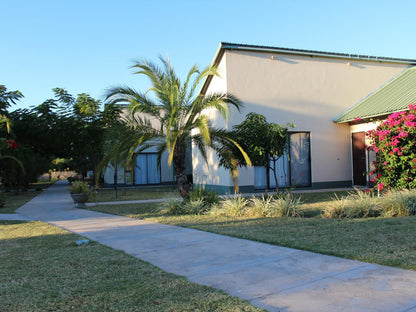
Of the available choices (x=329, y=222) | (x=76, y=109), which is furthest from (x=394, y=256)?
(x=76, y=109)

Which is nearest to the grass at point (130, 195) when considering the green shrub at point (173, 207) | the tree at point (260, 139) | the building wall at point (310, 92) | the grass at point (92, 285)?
the building wall at point (310, 92)

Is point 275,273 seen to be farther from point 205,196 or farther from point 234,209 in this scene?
point 205,196

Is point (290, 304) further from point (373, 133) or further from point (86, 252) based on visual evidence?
point (373, 133)

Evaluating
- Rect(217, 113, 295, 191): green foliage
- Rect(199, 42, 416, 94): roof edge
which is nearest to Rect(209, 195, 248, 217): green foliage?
Rect(217, 113, 295, 191): green foliage

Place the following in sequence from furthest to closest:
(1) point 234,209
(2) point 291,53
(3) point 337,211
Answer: (2) point 291,53 → (1) point 234,209 → (3) point 337,211

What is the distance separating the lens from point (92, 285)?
465 centimetres

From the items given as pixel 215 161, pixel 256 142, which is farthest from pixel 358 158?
pixel 256 142

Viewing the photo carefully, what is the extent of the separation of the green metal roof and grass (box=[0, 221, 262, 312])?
13434 millimetres

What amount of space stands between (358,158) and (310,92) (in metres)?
4.10

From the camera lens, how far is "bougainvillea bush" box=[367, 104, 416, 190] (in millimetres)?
12547

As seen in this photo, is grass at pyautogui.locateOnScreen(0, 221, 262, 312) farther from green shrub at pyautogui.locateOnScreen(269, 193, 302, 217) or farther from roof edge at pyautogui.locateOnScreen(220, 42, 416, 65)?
roof edge at pyautogui.locateOnScreen(220, 42, 416, 65)

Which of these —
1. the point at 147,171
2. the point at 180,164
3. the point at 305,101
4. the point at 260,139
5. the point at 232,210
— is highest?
the point at 305,101

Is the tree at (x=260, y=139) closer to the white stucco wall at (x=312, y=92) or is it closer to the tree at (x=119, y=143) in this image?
the tree at (x=119, y=143)

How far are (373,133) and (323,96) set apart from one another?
5.84m
